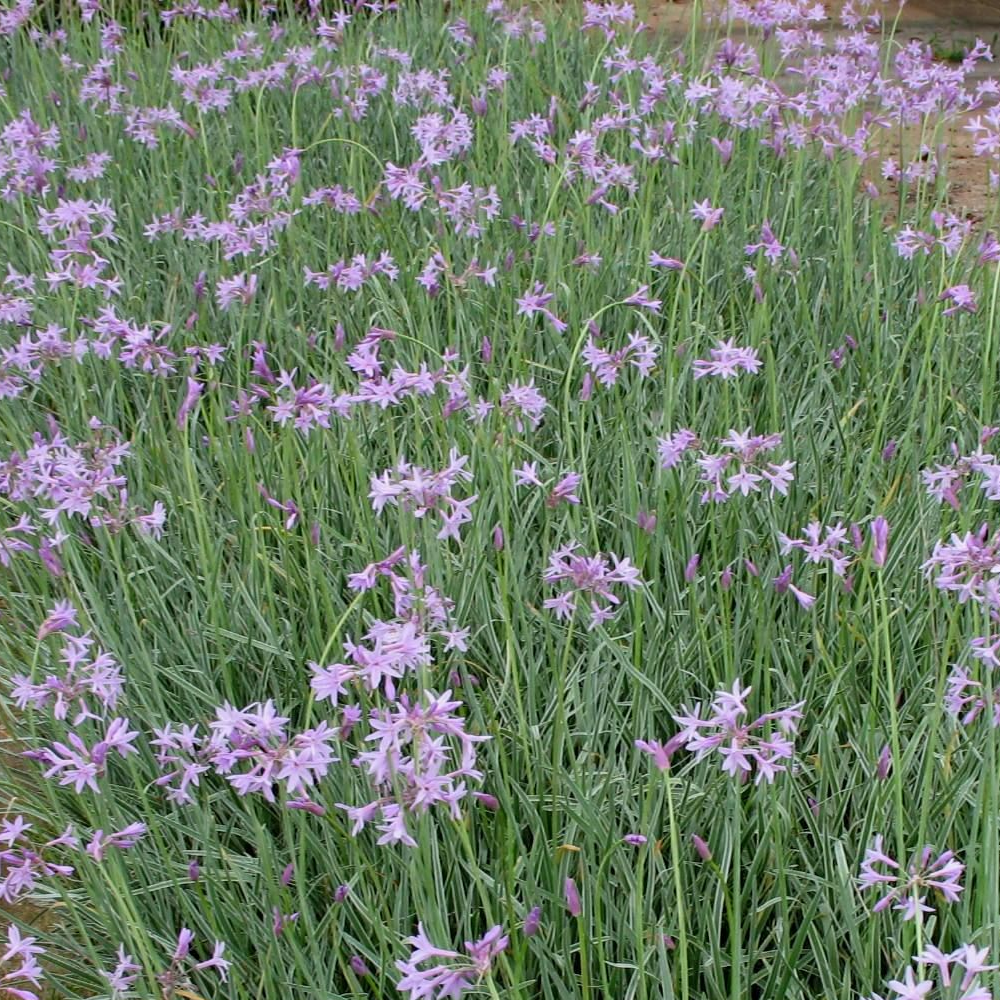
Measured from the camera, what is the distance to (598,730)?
6.37 ft

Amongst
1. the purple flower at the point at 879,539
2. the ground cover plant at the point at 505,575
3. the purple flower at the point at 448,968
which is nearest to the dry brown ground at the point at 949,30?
the ground cover plant at the point at 505,575

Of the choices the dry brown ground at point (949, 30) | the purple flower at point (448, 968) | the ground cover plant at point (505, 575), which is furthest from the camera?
the dry brown ground at point (949, 30)

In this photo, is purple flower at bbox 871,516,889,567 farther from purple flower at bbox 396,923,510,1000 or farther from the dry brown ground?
the dry brown ground

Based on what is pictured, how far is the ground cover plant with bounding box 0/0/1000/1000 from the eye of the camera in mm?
1550

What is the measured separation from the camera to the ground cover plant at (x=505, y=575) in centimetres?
155

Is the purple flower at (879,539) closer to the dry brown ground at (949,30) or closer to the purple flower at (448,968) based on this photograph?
the purple flower at (448,968)

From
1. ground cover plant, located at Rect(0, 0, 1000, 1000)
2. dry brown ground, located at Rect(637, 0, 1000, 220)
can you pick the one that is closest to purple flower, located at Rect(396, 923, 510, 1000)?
ground cover plant, located at Rect(0, 0, 1000, 1000)

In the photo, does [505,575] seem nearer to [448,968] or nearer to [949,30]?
[448,968]

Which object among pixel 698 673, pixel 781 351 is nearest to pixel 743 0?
pixel 781 351

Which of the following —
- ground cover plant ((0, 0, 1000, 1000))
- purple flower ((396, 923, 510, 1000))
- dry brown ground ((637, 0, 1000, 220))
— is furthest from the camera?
dry brown ground ((637, 0, 1000, 220))

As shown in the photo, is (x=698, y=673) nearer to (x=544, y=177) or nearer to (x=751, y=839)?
(x=751, y=839)

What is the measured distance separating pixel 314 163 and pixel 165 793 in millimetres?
2980

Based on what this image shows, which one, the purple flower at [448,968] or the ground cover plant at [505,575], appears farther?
the ground cover plant at [505,575]

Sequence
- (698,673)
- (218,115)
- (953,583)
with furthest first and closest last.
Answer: (218,115)
(698,673)
(953,583)
